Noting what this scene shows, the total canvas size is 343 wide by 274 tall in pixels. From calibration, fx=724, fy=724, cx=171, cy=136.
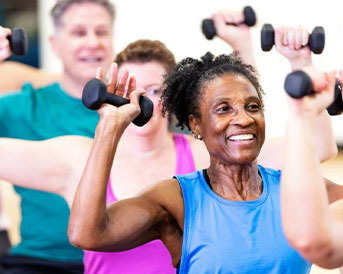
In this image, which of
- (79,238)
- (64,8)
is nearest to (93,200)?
(79,238)

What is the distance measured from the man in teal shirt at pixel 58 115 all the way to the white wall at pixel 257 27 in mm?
3188

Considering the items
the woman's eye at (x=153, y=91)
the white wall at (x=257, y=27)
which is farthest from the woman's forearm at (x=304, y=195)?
the white wall at (x=257, y=27)

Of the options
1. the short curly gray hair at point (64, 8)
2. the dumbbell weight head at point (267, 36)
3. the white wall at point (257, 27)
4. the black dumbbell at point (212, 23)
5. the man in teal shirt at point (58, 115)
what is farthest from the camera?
the white wall at point (257, 27)

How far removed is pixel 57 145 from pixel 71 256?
2.31 feet

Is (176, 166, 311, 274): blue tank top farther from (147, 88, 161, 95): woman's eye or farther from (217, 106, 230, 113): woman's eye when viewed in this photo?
(147, 88, 161, 95): woman's eye

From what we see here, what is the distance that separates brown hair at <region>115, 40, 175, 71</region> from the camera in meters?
2.50

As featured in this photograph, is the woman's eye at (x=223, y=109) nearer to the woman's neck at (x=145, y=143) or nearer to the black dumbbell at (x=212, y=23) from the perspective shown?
the woman's neck at (x=145, y=143)

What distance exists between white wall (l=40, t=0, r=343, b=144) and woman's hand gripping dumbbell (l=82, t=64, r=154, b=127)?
440 centimetres

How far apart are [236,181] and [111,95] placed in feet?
1.38

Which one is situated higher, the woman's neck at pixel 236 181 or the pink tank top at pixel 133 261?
the woman's neck at pixel 236 181

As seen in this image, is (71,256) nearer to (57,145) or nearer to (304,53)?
(57,145)

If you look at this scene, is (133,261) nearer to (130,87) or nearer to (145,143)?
(145,143)

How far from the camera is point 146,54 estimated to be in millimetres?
2510

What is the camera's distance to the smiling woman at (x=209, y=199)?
5.85 ft
